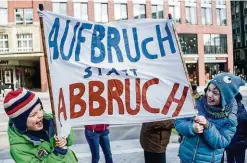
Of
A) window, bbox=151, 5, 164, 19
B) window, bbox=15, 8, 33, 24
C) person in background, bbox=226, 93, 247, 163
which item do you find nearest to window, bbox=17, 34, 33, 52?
window, bbox=15, 8, 33, 24

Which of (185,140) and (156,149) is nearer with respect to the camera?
(185,140)

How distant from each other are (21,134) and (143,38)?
129 centimetres

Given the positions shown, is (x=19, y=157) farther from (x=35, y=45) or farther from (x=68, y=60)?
(x=35, y=45)

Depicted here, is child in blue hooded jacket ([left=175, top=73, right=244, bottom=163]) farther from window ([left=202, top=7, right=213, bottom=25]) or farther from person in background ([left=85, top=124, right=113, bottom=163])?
window ([left=202, top=7, right=213, bottom=25])

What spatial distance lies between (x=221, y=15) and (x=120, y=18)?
13.0 meters

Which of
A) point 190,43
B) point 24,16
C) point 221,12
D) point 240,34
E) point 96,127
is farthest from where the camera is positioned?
point 240,34

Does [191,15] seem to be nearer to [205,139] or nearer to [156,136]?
[156,136]

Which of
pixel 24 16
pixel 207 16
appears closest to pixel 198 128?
pixel 24 16

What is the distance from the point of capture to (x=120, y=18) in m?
37.5

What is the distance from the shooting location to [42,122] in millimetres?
2812

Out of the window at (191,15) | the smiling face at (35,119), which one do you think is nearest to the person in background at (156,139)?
the smiling face at (35,119)

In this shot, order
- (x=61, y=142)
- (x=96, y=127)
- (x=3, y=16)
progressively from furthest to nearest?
(x=3, y=16)
(x=96, y=127)
(x=61, y=142)

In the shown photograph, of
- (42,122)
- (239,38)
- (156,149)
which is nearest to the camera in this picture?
(42,122)

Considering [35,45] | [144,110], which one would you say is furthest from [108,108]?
[35,45]
